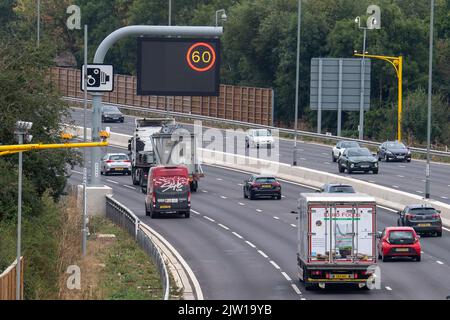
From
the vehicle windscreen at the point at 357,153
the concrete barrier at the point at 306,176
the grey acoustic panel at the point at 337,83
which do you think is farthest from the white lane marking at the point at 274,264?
the grey acoustic panel at the point at 337,83

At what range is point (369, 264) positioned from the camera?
39438mm

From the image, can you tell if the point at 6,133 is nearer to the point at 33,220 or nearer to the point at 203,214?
the point at 33,220

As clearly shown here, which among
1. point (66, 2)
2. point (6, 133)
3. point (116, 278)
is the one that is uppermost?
point (66, 2)

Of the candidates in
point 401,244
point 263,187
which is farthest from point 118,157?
point 401,244

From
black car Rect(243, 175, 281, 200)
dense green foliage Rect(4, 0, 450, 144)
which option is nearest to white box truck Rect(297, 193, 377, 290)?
black car Rect(243, 175, 281, 200)

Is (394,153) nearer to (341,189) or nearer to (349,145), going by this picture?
(349,145)

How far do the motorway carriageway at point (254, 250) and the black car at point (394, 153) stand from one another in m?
13.4

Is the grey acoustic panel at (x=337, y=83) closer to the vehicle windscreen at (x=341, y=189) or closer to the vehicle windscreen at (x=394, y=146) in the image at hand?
the vehicle windscreen at (x=394, y=146)

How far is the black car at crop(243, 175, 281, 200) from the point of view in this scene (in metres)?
68.4

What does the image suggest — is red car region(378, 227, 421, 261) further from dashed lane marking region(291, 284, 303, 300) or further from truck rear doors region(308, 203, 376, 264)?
truck rear doors region(308, 203, 376, 264)

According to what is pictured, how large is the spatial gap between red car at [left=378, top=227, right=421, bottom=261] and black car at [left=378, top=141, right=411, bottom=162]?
130ft

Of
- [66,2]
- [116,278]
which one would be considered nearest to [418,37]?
[66,2]

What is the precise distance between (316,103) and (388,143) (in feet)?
43.3

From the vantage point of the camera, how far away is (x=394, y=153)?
86.8 meters
